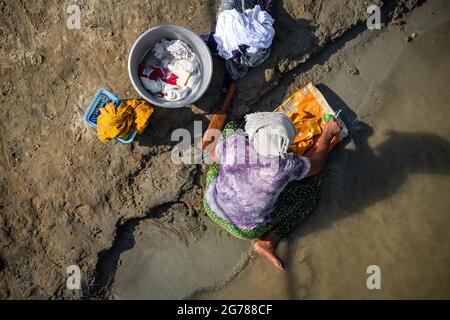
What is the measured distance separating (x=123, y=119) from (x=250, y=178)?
107cm

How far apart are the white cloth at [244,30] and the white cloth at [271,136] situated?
0.83 m

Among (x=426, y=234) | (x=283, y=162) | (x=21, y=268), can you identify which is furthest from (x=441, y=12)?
(x=21, y=268)

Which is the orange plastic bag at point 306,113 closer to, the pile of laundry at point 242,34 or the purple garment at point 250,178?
the pile of laundry at point 242,34

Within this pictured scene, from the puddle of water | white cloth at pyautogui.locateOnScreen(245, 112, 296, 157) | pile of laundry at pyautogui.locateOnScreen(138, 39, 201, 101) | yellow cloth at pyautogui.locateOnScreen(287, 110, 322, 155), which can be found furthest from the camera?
the puddle of water

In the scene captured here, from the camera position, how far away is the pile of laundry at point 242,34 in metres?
2.71

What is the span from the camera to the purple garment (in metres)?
2.17

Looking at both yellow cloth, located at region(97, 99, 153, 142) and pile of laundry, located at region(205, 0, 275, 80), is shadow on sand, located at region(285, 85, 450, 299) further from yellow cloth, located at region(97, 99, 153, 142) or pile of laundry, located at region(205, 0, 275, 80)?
yellow cloth, located at region(97, 99, 153, 142)

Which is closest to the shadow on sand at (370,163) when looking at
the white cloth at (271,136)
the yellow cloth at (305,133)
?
the yellow cloth at (305,133)

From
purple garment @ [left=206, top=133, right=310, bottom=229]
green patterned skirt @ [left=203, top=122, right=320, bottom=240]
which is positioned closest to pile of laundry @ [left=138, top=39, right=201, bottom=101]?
green patterned skirt @ [left=203, top=122, right=320, bottom=240]

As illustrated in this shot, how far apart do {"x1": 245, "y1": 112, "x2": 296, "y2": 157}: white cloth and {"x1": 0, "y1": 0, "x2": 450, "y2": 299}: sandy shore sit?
93cm

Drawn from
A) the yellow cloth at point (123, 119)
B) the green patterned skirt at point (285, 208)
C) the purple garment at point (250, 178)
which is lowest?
the green patterned skirt at point (285, 208)

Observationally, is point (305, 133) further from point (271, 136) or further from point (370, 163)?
point (271, 136)

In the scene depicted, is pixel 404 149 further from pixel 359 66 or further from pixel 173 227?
pixel 173 227

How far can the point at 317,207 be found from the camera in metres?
3.13
